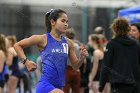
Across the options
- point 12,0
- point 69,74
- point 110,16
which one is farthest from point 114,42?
point 12,0

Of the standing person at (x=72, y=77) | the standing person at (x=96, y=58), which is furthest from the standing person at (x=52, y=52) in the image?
the standing person at (x=96, y=58)

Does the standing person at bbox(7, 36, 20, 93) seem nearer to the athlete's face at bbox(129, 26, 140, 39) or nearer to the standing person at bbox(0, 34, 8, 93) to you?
the standing person at bbox(0, 34, 8, 93)

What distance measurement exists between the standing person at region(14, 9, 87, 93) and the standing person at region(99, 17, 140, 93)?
1.23 meters

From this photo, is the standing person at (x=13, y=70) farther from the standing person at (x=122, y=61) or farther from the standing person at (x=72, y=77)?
the standing person at (x=122, y=61)

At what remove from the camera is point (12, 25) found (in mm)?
18891

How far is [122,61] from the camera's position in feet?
26.2

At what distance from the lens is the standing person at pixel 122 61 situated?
794 cm

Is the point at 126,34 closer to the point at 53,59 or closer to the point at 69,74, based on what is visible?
the point at 53,59

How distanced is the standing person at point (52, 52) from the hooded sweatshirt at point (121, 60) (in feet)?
4.01

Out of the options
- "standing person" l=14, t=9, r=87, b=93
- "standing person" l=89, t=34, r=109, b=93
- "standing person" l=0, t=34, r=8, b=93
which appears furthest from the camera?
"standing person" l=89, t=34, r=109, b=93

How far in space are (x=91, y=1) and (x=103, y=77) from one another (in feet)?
39.6

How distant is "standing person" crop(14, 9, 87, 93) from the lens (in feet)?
21.9

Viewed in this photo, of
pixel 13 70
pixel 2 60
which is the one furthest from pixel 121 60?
pixel 13 70

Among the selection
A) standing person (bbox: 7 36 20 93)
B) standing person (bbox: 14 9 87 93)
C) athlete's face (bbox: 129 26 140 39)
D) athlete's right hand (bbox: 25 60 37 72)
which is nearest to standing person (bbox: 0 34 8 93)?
athlete's face (bbox: 129 26 140 39)
